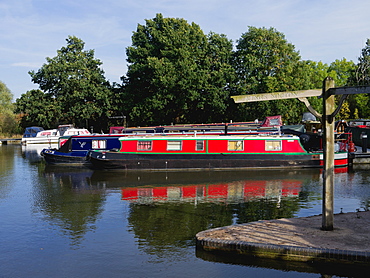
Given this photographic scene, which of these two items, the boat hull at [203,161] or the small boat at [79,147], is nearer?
the boat hull at [203,161]

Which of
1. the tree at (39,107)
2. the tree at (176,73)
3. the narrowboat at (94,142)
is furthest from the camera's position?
the tree at (39,107)

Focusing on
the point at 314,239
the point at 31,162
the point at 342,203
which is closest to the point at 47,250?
the point at 314,239

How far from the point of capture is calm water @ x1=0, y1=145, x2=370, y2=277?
31.9 ft

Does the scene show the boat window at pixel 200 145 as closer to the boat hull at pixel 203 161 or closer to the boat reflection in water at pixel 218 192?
the boat hull at pixel 203 161

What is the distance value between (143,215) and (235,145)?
12.2 m

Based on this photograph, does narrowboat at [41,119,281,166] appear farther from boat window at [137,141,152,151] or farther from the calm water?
the calm water

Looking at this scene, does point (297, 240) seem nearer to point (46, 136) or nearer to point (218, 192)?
point (218, 192)

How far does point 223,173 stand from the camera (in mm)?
24734

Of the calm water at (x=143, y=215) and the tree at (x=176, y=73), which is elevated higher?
the tree at (x=176, y=73)

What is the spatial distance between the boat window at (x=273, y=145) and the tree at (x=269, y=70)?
20520 millimetres

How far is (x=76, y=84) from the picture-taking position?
57.8 m

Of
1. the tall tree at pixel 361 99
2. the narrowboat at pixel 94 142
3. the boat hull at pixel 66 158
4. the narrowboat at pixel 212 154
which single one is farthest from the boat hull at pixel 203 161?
the tall tree at pixel 361 99

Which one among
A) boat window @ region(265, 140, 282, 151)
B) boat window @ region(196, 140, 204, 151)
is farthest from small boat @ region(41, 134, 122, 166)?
boat window @ region(265, 140, 282, 151)

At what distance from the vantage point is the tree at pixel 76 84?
57.4 m
